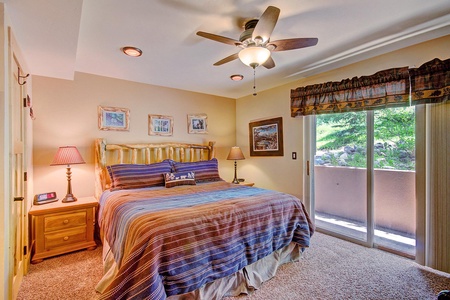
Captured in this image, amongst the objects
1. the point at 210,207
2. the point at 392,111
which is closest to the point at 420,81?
the point at 392,111

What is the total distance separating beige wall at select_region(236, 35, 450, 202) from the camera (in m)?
2.29

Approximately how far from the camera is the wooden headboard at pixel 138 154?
3.07 m

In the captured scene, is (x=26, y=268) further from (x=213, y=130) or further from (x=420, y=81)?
(x=420, y=81)

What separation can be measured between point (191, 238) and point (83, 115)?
8.63ft

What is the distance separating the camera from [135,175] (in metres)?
2.93

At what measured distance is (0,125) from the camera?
4.75 feet

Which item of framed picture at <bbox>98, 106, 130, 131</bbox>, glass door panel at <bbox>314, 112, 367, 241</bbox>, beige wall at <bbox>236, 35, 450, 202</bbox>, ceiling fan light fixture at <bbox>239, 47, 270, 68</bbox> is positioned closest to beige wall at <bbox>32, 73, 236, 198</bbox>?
framed picture at <bbox>98, 106, 130, 131</bbox>

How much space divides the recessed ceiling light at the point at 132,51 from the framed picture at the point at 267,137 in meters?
2.45

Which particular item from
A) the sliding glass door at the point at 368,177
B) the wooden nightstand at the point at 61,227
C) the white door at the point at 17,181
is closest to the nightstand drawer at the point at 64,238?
the wooden nightstand at the point at 61,227

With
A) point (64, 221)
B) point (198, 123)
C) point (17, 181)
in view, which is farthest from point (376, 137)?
point (64, 221)

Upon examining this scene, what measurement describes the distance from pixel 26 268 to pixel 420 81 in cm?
450

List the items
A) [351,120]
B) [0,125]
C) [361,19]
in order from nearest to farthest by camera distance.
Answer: [0,125], [361,19], [351,120]

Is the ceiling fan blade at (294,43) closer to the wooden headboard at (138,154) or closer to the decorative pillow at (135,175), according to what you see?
the decorative pillow at (135,175)

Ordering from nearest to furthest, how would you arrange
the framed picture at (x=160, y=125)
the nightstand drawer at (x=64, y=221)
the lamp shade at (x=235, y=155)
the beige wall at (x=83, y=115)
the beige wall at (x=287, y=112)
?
the beige wall at (x=287, y=112) < the nightstand drawer at (x=64, y=221) < the beige wall at (x=83, y=115) < the framed picture at (x=160, y=125) < the lamp shade at (x=235, y=155)
